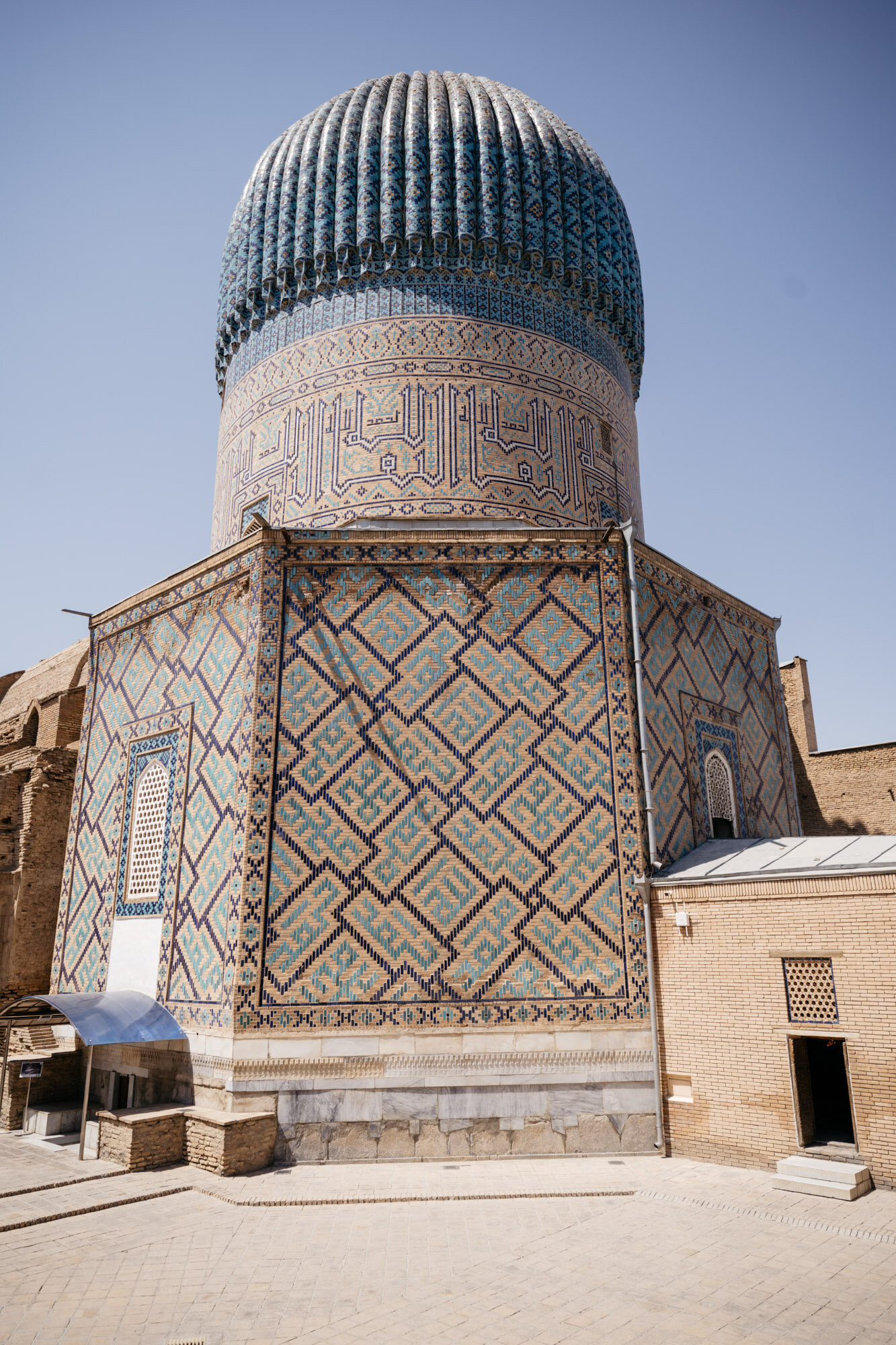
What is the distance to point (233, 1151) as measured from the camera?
5445 mm

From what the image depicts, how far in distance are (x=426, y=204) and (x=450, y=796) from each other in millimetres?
5767

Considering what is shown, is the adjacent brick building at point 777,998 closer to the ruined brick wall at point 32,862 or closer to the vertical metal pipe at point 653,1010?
the vertical metal pipe at point 653,1010

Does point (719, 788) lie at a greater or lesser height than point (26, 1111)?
greater

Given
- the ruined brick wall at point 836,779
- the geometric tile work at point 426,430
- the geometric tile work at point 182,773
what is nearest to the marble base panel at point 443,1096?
the geometric tile work at point 182,773

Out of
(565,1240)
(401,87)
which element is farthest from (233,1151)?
(401,87)

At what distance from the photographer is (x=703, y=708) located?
759 centimetres

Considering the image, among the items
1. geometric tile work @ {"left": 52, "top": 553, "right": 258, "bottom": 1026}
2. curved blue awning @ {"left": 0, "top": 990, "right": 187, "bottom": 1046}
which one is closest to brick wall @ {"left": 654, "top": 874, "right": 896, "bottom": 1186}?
geometric tile work @ {"left": 52, "top": 553, "right": 258, "bottom": 1026}

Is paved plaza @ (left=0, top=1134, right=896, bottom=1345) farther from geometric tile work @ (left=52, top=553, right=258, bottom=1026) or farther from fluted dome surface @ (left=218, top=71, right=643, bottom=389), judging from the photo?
fluted dome surface @ (left=218, top=71, right=643, bottom=389)

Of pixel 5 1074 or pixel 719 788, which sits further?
pixel 719 788

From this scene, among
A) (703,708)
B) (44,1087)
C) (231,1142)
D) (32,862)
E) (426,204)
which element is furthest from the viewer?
(32,862)

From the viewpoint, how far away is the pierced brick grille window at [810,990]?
539cm

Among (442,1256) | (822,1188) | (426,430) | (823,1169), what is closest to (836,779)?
(426,430)

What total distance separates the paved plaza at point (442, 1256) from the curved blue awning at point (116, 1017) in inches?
31.4

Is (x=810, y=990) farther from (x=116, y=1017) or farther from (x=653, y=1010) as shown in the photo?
(x=116, y=1017)
